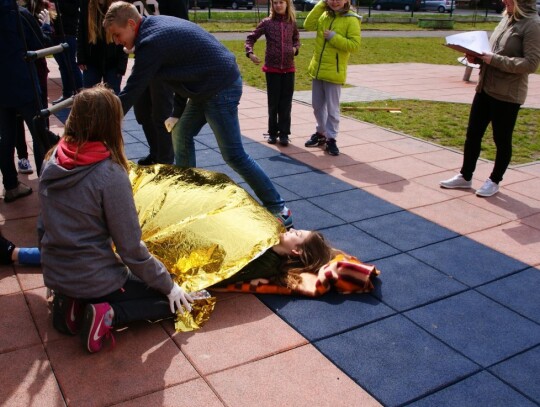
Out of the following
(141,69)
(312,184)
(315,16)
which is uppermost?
(315,16)

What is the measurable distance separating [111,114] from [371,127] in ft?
18.3

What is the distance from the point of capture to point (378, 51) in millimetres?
17750

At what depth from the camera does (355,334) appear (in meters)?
3.09

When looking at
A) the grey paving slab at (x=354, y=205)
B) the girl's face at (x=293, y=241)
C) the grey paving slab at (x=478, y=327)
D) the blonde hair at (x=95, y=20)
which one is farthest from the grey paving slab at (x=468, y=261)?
the blonde hair at (x=95, y=20)

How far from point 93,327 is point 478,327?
206cm

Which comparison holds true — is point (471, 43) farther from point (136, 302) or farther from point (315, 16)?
point (136, 302)

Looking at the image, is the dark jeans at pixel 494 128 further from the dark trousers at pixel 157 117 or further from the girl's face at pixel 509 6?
the dark trousers at pixel 157 117

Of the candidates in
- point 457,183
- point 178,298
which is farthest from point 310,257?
point 457,183

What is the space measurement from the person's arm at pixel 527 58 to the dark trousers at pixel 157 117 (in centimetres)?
285

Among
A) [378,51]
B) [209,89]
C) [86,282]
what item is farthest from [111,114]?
[378,51]

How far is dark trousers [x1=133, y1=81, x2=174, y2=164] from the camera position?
4961 millimetres

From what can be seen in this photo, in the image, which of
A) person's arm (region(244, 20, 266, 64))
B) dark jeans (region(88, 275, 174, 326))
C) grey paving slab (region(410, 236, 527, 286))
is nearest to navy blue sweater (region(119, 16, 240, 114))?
dark jeans (region(88, 275, 174, 326))

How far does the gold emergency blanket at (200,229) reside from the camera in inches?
133

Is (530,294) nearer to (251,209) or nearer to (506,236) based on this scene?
(506,236)
